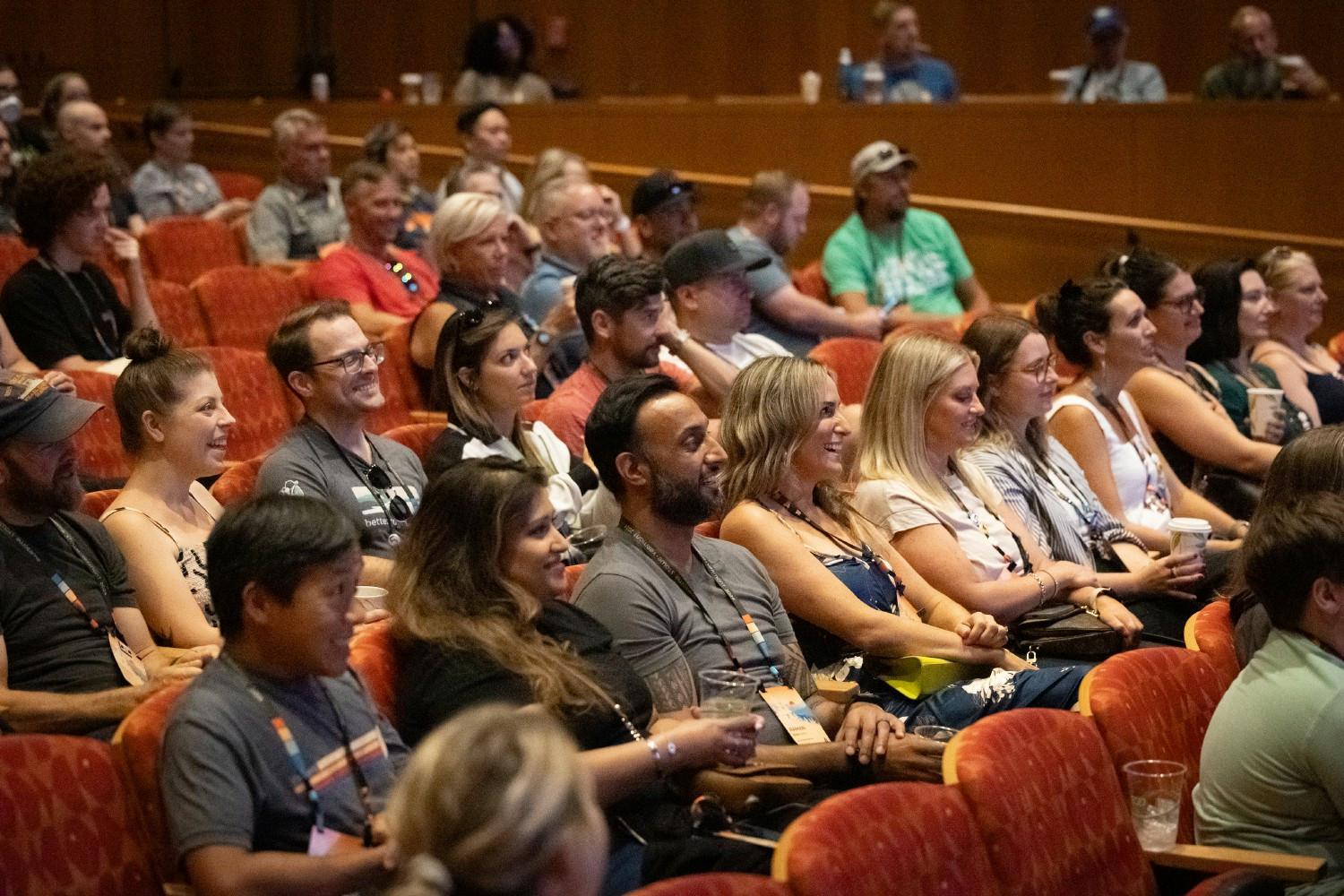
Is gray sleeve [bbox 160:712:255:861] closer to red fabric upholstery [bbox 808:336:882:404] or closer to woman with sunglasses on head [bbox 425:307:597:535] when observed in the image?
woman with sunglasses on head [bbox 425:307:597:535]

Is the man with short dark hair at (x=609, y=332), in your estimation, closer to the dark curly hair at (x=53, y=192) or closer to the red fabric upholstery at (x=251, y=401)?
the red fabric upholstery at (x=251, y=401)

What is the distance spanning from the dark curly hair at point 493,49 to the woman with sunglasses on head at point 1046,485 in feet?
17.1

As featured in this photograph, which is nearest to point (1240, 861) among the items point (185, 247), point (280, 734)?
point (280, 734)

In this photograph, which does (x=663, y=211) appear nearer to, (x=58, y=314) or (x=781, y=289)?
(x=781, y=289)

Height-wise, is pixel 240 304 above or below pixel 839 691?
above

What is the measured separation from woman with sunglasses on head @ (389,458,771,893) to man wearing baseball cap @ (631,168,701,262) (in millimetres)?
2958

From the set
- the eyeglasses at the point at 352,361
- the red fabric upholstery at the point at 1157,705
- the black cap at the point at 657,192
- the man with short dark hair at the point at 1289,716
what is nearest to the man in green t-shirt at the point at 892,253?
the black cap at the point at 657,192

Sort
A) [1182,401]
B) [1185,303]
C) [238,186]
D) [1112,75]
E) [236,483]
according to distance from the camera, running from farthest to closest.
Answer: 1. [238,186]
2. [1112,75]
3. [1185,303]
4. [1182,401]
5. [236,483]

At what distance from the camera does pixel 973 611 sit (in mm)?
3283

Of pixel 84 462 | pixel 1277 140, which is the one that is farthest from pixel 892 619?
pixel 1277 140

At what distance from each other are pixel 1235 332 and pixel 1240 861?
2994 millimetres

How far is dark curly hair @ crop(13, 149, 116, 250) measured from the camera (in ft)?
14.1

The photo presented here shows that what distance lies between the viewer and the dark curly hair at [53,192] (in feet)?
14.1

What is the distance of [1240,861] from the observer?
216cm
